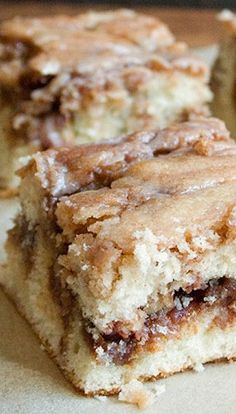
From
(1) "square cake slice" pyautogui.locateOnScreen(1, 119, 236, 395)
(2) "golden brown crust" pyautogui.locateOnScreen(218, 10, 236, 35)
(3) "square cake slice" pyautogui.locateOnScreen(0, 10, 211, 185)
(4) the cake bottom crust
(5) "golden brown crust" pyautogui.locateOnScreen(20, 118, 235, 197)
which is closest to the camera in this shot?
(1) "square cake slice" pyautogui.locateOnScreen(1, 119, 236, 395)

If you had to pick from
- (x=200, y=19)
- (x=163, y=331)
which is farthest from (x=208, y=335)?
(x=200, y=19)

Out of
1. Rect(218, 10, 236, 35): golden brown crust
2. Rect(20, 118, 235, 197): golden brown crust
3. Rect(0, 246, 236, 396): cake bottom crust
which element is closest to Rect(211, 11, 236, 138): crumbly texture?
Rect(218, 10, 236, 35): golden brown crust

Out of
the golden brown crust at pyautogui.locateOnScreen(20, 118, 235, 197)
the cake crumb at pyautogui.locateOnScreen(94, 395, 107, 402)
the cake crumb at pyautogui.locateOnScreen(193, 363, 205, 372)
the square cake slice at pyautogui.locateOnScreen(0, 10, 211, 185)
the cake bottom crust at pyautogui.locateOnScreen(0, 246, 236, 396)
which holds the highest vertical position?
the golden brown crust at pyautogui.locateOnScreen(20, 118, 235, 197)

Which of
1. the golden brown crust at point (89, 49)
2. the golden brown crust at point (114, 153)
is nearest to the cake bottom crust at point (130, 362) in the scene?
the golden brown crust at point (114, 153)

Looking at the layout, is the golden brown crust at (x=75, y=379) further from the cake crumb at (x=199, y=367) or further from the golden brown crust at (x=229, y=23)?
the golden brown crust at (x=229, y=23)

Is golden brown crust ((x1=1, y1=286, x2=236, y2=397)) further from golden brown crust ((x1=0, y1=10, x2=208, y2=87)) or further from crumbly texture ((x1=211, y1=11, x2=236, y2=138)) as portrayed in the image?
crumbly texture ((x1=211, y1=11, x2=236, y2=138))

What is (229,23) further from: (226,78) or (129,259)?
(129,259)
